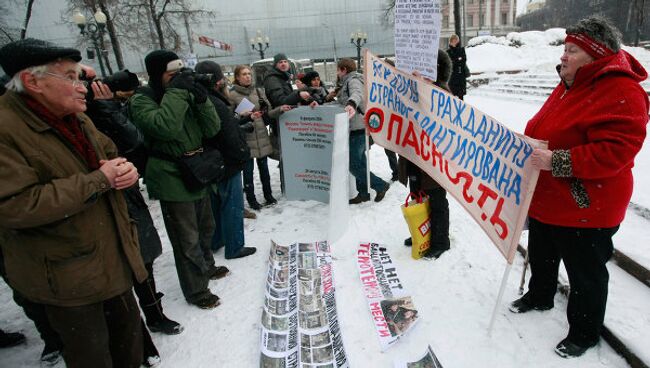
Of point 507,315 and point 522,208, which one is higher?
point 522,208

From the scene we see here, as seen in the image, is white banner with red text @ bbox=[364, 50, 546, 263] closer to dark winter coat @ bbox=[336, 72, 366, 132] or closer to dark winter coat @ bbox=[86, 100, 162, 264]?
dark winter coat @ bbox=[336, 72, 366, 132]

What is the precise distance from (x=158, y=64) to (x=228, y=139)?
0.80 m

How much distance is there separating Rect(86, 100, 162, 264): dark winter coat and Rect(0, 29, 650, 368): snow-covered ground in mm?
753

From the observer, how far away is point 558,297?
260 cm

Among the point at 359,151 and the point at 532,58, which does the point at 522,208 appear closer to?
the point at 359,151

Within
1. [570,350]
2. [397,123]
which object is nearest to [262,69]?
[397,123]

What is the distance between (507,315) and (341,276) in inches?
50.4

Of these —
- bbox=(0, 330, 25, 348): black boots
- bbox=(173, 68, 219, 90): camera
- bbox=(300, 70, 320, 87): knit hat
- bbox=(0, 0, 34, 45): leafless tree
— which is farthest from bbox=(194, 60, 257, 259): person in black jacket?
bbox=(0, 0, 34, 45): leafless tree

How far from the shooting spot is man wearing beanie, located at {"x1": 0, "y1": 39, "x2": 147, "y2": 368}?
135cm

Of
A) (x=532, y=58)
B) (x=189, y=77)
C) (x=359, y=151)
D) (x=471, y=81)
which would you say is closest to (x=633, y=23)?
(x=532, y=58)

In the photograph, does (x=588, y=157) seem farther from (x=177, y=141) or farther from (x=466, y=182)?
(x=177, y=141)

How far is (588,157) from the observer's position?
1.71 metres

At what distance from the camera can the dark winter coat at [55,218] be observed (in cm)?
133

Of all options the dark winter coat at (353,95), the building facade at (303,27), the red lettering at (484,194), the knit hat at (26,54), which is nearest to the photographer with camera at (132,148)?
the knit hat at (26,54)
